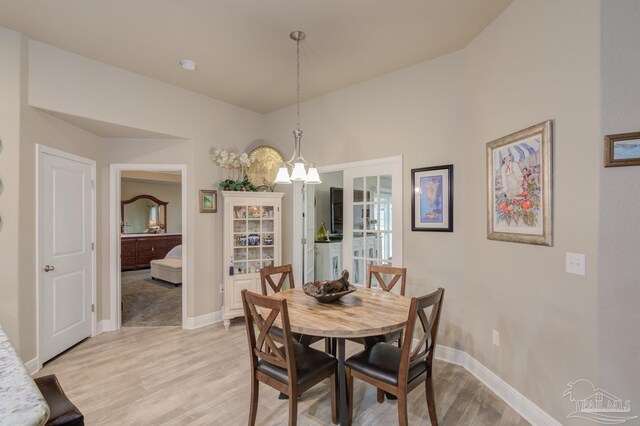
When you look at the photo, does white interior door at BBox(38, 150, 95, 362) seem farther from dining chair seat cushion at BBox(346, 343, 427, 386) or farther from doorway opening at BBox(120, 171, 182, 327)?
dining chair seat cushion at BBox(346, 343, 427, 386)

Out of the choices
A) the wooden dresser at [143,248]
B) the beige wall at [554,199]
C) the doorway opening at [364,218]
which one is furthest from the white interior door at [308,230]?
the wooden dresser at [143,248]

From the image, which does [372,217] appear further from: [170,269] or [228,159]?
[170,269]

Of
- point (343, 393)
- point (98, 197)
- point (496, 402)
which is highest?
point (98, 197)

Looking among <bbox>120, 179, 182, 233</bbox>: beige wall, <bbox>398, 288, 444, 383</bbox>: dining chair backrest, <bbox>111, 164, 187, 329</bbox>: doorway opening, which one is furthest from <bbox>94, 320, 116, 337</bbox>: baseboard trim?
<bbox>120, 179, 182, 233</bbox>: beige wall

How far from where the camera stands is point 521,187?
7.09 feet

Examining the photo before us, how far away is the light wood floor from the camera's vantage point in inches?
82.5

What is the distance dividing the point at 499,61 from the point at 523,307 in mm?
1897

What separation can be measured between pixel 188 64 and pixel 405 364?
10.9 ft

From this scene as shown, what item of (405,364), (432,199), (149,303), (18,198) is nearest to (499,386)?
(405,364)

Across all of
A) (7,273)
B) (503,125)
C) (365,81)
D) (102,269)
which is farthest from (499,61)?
(102,269)

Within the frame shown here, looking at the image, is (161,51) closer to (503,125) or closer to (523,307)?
(503,125)

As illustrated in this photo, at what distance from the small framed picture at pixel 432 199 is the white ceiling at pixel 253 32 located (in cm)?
116

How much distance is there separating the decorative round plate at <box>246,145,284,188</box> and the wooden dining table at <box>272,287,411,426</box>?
7.57ft

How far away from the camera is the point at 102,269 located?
3.72m
